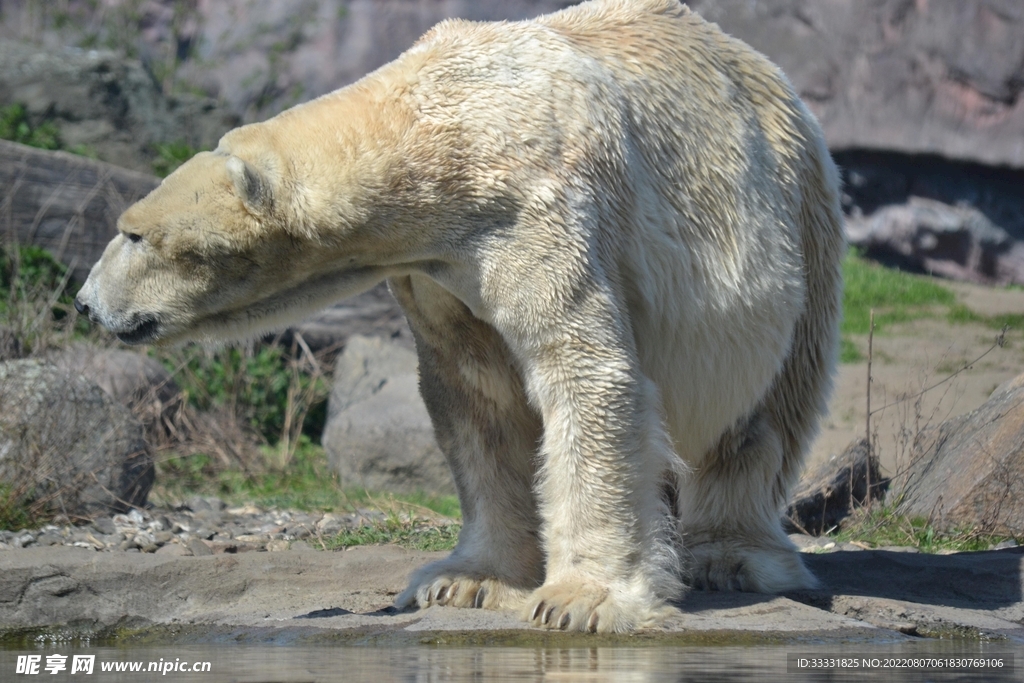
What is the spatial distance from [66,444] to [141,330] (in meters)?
2.33

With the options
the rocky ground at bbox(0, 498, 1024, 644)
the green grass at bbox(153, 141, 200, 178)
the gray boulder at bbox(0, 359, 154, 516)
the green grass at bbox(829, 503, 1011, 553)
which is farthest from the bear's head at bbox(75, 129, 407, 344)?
the green grass at bbox(153, 141, 200, 178)

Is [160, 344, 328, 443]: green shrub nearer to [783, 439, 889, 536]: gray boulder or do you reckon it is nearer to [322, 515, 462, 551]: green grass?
[322, 515, 462, 551]: green grass

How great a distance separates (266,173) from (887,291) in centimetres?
852

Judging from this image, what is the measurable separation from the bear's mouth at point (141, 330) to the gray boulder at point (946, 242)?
984cm

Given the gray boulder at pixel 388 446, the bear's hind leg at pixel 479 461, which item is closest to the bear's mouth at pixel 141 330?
the bear's hind leg at pixel 479 461

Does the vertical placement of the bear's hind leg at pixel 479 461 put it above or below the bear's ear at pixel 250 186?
below

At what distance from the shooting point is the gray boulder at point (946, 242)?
11.6 metres

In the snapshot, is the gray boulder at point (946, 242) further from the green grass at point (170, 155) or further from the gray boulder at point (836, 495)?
the gray boulder at point (836, 495)

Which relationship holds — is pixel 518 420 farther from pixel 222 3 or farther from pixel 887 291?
pixel 222 3

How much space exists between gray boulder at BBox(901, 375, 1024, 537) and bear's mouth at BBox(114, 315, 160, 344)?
323 cm

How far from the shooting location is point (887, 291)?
10.6 m

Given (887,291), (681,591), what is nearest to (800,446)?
(681,591)

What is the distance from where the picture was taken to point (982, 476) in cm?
471

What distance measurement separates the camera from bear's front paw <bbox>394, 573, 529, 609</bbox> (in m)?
3.54
